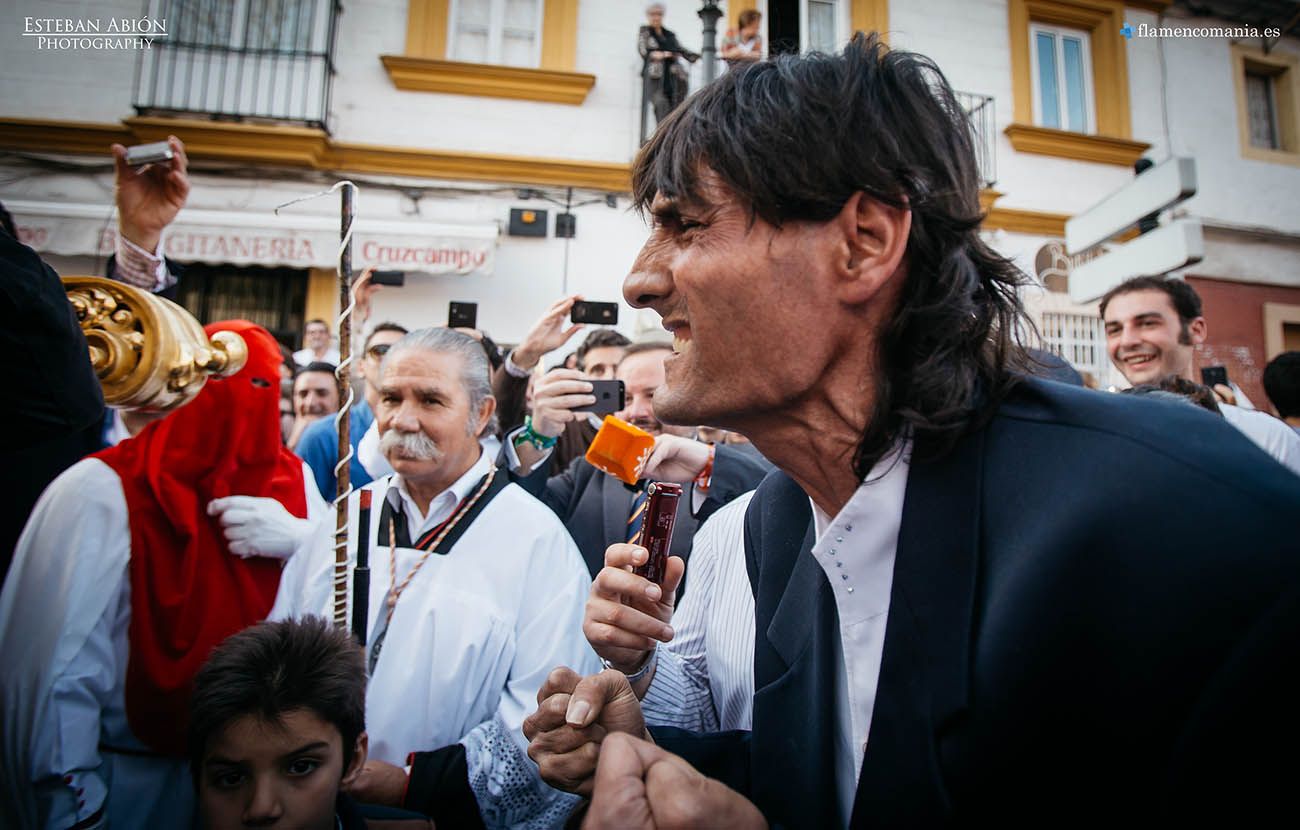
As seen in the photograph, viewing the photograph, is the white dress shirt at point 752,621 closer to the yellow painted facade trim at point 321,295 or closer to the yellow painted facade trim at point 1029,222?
the yellow painted facade trim at point 321,295

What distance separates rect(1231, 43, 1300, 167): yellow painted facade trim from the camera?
10477mm

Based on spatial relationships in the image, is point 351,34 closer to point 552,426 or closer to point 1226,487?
point 552,426

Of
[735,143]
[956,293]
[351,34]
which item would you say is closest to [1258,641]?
[956,293]

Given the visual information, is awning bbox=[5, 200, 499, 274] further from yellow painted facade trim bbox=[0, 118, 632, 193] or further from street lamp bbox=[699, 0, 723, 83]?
street lamp bbox=[699, 0, 723, 83]

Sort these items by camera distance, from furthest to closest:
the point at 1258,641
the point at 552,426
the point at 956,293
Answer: the point at 552,426 < the point at 956,293 < the point at 1258,641

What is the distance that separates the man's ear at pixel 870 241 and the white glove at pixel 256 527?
2.11 m

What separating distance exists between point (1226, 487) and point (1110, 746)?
324mm

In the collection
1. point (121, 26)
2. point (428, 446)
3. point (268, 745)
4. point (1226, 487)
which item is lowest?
point (268, 745)

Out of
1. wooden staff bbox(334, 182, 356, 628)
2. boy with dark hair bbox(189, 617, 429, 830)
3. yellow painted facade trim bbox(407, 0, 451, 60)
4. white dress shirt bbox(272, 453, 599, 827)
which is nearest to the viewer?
boy with dark hair bbox(189, 617, 429, 830)

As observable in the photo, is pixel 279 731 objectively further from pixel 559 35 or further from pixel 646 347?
pixel 559 35

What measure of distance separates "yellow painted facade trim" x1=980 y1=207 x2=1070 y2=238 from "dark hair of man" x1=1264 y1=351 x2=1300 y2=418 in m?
6.22

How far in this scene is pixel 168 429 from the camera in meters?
2.35

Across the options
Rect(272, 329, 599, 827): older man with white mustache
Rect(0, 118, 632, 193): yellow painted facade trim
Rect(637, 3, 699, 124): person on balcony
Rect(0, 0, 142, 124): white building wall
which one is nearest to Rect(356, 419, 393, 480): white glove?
Rect(272, 329, 599, 827): older man with white mustache

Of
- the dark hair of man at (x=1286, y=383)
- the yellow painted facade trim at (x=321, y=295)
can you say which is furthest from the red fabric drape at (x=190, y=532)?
the yellow painted facade trim at (x=321, y=295)
